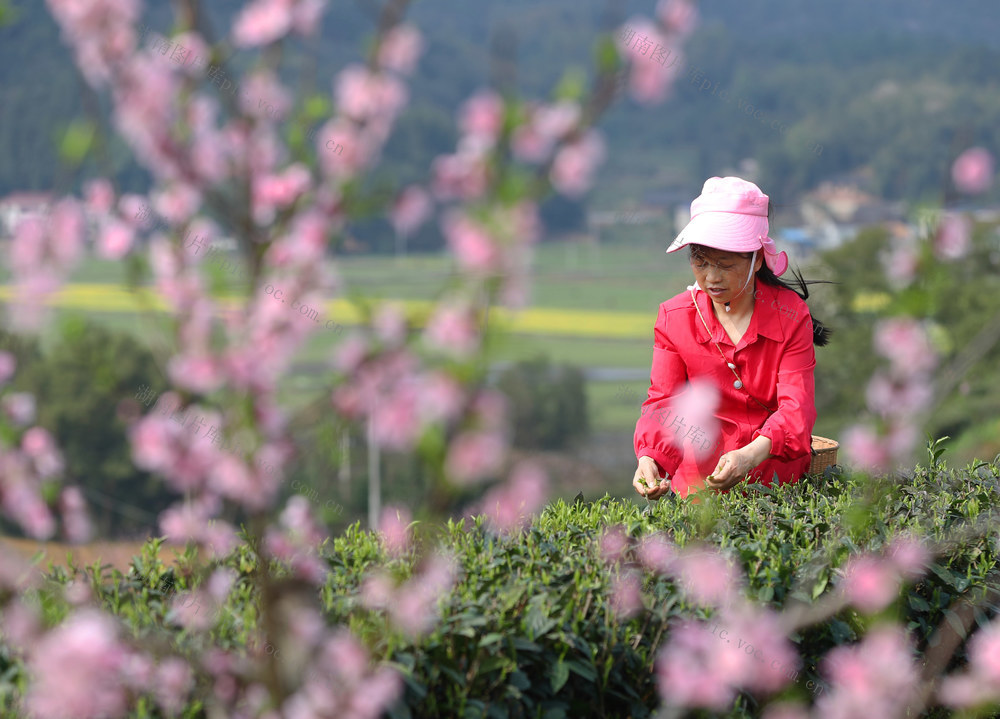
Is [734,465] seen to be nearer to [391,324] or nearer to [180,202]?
[391,324]

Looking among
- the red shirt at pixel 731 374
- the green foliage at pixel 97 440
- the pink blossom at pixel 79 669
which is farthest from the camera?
the green foliage at pixel 97 440

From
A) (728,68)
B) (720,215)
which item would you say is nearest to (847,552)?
(720,215)

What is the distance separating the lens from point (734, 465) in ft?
11.8

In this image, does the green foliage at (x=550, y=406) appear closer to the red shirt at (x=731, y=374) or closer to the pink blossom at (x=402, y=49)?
the red shirt at (x=731, y=374)

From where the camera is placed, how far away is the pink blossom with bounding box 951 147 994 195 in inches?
75.3

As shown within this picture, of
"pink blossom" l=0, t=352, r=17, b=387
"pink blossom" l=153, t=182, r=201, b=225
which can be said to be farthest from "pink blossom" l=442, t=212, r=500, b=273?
"pink blossom" l=0, t=352, r=17, b=387

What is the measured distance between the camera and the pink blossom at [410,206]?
198cm

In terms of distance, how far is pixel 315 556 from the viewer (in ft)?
9.23

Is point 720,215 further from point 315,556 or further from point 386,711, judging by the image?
point 386,711

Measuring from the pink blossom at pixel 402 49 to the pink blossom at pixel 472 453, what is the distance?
66 cm

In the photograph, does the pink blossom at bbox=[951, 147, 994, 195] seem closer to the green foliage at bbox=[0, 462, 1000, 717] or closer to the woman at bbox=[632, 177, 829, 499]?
the green foliage at bbox=[0, 462, 1000, 717]

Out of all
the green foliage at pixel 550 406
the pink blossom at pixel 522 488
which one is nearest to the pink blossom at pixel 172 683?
the pink blossom at pixel 522 488

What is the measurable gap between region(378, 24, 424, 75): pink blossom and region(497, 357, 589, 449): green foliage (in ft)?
254

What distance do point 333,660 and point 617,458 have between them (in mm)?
82330
